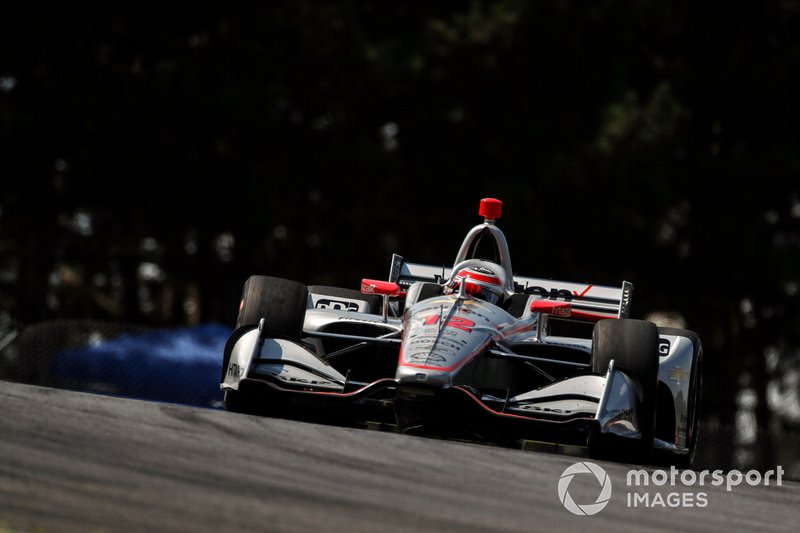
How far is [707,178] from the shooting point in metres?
24.3

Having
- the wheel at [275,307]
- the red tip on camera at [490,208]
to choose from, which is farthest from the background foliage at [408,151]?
the wheel at [275,307]

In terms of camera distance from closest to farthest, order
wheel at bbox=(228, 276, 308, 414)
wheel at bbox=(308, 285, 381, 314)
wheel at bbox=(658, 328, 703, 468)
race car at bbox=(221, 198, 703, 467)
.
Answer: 1. race car at bbox=(221, 198, 703, 467)
2. wheel at bbox=(228, 276, 308, 414)
3. wheel at bbox=(658, 328, 703, 468)
4. wheel at bbox=(308, 285, 381, 314)

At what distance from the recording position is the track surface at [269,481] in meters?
3.80

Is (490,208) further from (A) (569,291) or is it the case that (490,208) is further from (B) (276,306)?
(B) (276,306)

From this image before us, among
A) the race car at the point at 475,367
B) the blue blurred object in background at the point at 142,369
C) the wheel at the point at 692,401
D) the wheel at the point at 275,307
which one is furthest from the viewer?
the blue blurred object in background at the point at 142,369

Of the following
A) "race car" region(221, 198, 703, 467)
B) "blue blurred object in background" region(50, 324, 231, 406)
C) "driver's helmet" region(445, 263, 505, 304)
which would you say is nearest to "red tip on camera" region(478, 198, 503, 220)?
"race car" region(221, 198, 703, 467)

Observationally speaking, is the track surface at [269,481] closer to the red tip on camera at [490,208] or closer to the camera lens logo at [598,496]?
the camera lens logo at [598,496]

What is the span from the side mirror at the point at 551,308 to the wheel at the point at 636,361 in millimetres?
473

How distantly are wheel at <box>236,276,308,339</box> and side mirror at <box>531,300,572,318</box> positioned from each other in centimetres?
133

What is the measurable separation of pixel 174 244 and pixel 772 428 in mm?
13098

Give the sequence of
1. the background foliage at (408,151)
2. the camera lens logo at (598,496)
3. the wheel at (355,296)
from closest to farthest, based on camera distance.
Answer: the camera lens logo at (598,496), the wheel at (355,296), the background foliage at (408,151)

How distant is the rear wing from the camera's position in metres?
8.81

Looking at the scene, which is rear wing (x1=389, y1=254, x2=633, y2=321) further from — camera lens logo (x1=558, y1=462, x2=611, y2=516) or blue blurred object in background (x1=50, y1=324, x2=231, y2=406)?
blue blurred object in background (x1=50, y1=324, x2=231, y2=406)

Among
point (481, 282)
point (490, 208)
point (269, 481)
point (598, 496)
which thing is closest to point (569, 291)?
point (490, 208)
